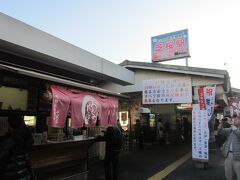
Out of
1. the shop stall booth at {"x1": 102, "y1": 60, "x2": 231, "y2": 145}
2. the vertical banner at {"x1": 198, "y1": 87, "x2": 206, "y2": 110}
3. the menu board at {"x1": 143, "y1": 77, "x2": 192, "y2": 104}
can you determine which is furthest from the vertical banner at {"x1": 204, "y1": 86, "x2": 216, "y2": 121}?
the menu board at {"x1": 143, "y1": 77, "x2": 192, "y2": 104}

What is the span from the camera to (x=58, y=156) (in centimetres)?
807

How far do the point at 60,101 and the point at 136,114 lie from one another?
11.7 m

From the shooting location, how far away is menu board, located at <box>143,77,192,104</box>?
11672 mm

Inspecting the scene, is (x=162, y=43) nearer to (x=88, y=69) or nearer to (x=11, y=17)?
(x=88, y=69)

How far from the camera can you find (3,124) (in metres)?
7.79

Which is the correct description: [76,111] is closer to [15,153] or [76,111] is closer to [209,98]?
[15,153]

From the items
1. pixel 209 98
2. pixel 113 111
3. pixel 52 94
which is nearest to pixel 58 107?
pixel 52 94

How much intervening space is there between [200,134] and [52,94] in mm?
6081

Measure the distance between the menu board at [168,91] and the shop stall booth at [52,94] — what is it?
2.54 meters

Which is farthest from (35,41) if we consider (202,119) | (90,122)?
(202,119)

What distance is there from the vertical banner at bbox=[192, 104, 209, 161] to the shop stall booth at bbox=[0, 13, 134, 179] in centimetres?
321

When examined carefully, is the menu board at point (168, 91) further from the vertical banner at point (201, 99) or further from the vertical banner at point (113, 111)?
the vertical banner at point (113, 111)

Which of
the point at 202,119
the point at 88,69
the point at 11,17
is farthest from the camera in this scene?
the point at 202,119

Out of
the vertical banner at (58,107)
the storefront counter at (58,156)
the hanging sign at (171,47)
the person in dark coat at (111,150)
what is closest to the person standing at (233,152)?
the person in dark coat at (111,150)
